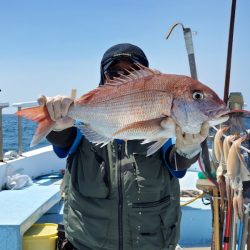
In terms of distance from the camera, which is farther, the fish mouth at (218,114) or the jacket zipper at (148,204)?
the jacket zipper at (148,204)

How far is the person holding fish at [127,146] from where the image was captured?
1.81 m

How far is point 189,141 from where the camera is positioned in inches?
79.7

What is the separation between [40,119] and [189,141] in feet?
2.72

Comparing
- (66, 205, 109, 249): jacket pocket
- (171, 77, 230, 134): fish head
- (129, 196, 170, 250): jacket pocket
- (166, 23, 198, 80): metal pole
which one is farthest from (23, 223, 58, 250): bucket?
(171, 77, 230, 134): fish head

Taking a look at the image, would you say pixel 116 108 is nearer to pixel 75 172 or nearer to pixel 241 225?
pixel 75 172

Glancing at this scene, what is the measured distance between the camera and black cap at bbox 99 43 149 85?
2.47 meters

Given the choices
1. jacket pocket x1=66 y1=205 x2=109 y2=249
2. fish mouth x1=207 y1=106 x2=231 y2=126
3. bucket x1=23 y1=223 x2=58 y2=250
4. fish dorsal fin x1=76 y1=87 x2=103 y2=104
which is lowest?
bucket x1=23 y1=223 x2=58 y2=250

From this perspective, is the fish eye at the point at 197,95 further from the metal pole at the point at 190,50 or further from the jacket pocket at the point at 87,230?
the metal pole at the point at 190,50

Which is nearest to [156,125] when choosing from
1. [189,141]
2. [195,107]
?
[195,107]

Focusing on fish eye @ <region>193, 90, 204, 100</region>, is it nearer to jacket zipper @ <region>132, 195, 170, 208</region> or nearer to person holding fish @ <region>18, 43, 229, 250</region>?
person holding fish @ <region>18, 43, 229, 250</region>

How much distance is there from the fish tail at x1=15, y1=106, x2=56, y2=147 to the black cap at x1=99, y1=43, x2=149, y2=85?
658 mm

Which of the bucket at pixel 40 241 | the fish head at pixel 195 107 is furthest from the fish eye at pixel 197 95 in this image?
the bucket at pixel 40 241

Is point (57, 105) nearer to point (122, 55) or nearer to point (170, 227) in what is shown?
point (122, 55)

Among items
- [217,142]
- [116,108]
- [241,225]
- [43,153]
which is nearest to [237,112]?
[217,142]
